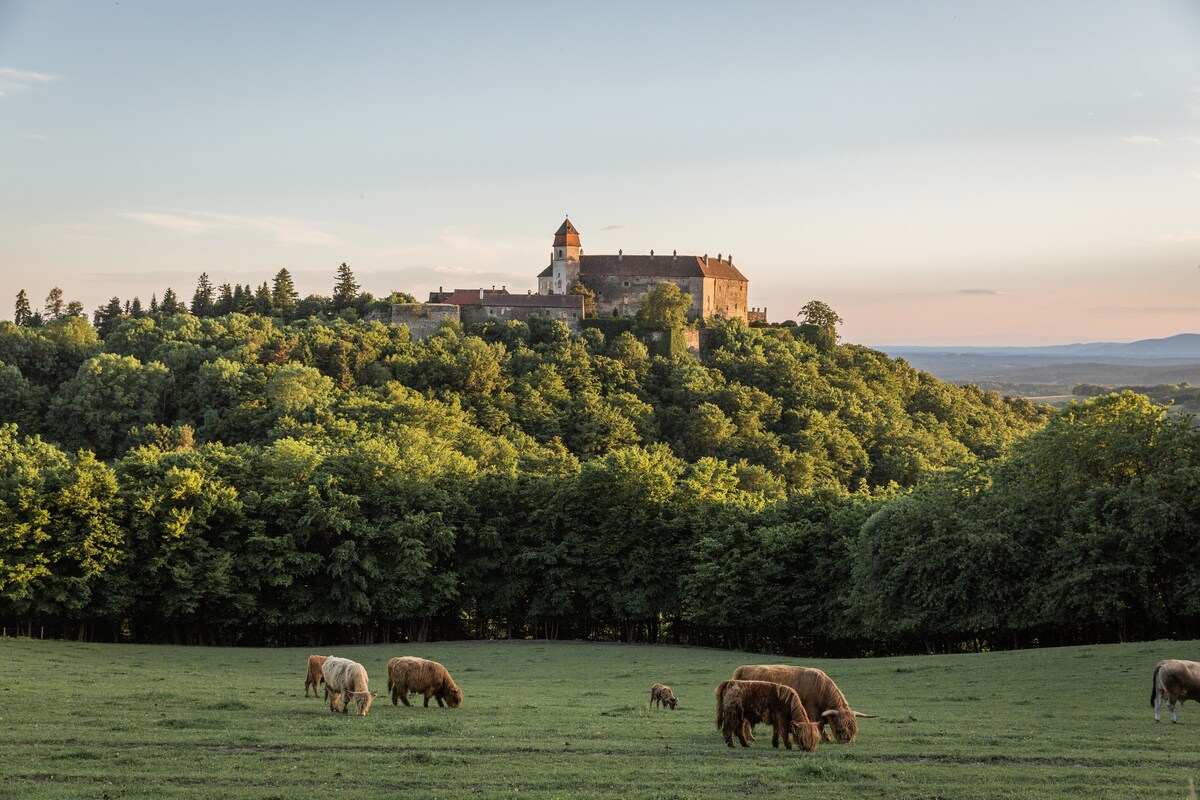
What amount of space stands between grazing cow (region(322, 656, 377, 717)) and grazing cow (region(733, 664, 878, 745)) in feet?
27.5

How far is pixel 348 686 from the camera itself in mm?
23719

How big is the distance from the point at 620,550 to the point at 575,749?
4353 centimetres

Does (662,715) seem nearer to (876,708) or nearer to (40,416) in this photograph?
(876,708)

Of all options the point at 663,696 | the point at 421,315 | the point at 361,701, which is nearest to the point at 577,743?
the point at 361,701

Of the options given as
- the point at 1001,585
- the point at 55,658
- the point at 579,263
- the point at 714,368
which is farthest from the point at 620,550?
the point at 579,263

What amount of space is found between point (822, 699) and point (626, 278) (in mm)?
126023

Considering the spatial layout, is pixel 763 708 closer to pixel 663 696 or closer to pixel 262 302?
pixel 663 696

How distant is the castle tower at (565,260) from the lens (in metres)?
144

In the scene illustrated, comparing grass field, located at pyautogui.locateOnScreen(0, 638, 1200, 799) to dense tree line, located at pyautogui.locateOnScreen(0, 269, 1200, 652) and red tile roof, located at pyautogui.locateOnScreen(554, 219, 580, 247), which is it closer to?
dense tree line, located at pyautogui.locateOnScreen(0, 269, 1200, 652)

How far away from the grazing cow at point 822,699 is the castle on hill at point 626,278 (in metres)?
121

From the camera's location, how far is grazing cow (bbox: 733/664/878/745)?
2011cm

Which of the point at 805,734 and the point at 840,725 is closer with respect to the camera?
the point at 805,734

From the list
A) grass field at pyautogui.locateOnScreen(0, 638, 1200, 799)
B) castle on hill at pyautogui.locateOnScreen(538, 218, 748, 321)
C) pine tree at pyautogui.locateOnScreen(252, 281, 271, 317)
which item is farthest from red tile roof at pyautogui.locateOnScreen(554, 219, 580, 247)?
grass field at pyautogui.locateOnScreen(0, 638, 1200, 799)

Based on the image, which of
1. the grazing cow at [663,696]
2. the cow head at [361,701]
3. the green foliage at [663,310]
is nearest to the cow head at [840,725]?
the grazing cow at [663,696]
